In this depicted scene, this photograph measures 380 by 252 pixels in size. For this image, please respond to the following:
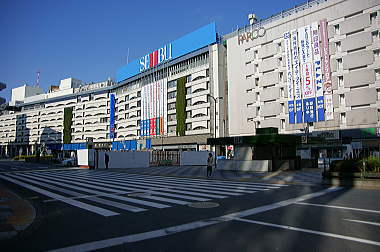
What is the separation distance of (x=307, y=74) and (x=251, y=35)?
655 inches

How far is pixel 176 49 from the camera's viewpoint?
70.3 m

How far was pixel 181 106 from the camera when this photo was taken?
224 ft

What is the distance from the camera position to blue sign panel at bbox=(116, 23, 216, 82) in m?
64.2

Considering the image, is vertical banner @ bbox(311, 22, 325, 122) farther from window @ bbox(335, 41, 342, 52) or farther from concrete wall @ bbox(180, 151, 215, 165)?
concrete wall @ bbox(180, 151, 215, 165)

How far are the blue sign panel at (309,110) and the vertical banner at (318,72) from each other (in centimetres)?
83

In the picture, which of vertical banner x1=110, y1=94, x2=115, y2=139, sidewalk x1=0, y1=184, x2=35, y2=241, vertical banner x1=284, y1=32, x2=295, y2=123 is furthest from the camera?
vertical banner x1=110, y1=94, x2=115, y2=139

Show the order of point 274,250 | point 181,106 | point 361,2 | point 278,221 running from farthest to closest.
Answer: point 181,106, point 361,2, point 278,221, point 274,250

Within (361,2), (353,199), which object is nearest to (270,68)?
(361,2)

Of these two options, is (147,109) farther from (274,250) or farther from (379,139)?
(274,250)

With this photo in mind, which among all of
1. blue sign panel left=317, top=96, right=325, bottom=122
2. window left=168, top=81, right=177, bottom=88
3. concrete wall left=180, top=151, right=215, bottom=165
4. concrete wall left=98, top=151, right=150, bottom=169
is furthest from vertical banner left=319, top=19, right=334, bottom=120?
window left=168, top=81, right=177, bottom=88

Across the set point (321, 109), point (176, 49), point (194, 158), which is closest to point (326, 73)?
point (321, 109)

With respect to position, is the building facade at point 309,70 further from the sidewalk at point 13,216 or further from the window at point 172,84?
the sidewalk at point 13,216

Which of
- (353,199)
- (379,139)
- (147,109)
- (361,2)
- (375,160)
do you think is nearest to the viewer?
(353,199)

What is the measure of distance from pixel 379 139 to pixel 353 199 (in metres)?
37.7
